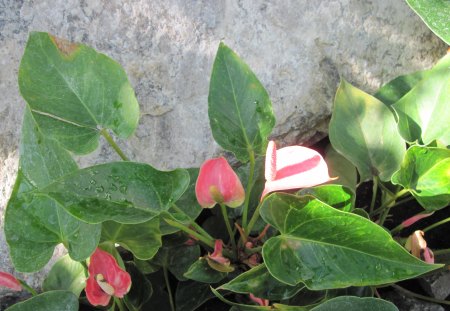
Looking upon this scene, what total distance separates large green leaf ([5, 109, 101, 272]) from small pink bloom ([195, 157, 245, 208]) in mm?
187

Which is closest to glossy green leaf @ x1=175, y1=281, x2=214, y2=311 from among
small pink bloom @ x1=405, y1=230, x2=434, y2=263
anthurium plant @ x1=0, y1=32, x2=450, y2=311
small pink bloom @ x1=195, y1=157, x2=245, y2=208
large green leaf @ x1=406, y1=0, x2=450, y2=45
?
anthurium plant @ x1=0, y1=32, x2=450, y2=311

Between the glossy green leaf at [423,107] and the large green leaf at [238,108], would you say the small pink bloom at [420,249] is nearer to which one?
the glossy green leaf at [423,107]

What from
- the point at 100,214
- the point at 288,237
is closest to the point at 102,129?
the point at 100,214

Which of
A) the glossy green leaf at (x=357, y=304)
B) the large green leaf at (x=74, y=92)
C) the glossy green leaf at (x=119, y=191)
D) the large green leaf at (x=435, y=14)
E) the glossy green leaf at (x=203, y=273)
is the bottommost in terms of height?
the glossy green leaf at (x=203, y=273)

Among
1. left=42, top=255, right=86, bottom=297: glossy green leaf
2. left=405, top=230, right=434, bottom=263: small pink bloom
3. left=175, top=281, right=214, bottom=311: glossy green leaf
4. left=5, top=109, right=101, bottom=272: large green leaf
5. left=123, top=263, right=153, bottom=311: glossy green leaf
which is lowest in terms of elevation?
left=175, top=281, right=214, bottom=311: glossy green leaf

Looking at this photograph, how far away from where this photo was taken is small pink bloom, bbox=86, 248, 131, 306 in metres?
0.88

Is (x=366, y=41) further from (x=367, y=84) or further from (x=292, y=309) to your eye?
(x=292, y=309)

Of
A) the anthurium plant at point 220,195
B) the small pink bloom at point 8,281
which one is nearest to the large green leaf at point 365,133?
the anthurium plant at point 220,195

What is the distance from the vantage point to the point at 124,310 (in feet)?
3.65

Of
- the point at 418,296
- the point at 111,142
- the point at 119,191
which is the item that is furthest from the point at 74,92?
the point at 418,296

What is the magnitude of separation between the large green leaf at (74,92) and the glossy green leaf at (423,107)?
459 millimetres

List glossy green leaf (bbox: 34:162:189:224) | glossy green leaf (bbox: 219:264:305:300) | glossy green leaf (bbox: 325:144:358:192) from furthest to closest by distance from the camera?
1. glossy green leaf (bbox: 325:144:358:192)
2. glossy green leaf (bbox: 219:264:305:300)
3. glossy green leaf (bbox: 34:162:189:224)

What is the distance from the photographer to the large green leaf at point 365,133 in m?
1.05

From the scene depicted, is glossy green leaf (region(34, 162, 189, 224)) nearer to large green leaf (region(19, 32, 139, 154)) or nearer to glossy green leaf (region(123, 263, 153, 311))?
large green leaf (region(19, 32, 139, 154))
